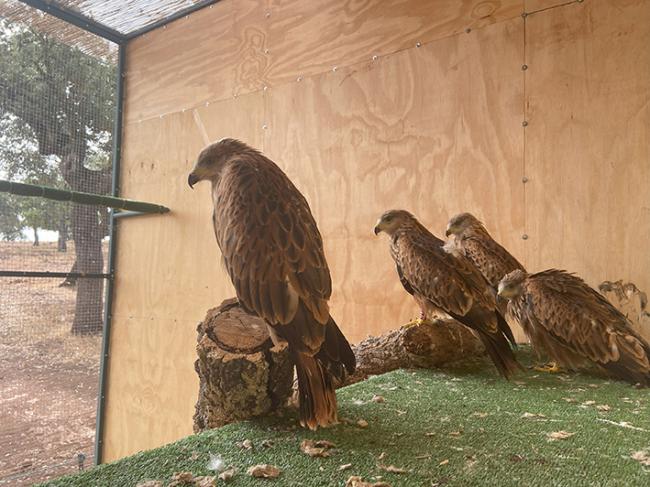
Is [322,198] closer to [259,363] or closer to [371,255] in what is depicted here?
[371,255]

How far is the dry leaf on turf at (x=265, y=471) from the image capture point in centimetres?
108

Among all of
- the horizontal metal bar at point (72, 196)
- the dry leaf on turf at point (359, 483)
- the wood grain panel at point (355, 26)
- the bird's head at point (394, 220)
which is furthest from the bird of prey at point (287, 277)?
the horizontal metal bar at point (72, 196)

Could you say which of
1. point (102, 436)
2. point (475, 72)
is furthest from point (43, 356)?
point (475, 72)

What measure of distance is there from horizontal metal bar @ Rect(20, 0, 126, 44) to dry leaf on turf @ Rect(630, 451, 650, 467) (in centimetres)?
478

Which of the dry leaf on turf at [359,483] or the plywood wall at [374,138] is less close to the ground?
the plywood wall at [374,138]

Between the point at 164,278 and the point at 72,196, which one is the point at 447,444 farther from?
the point at 164,278

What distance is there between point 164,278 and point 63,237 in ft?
3.10

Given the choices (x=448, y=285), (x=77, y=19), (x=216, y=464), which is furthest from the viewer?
(x=77, y=19)

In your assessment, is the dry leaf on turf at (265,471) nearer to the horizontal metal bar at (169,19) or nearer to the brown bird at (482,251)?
the brown bird at (482,251)

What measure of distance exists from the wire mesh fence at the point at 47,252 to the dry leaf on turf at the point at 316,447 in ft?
9.37

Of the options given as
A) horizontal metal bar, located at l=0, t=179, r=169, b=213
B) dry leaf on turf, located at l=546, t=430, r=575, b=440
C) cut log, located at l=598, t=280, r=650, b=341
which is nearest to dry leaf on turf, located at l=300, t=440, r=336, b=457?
dry leaf on turf, located at l=546, t=430, r=575, b=440

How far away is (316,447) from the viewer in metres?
1.22

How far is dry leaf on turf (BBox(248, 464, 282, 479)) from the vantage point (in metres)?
1.08

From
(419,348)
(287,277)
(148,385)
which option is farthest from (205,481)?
(148,385)
